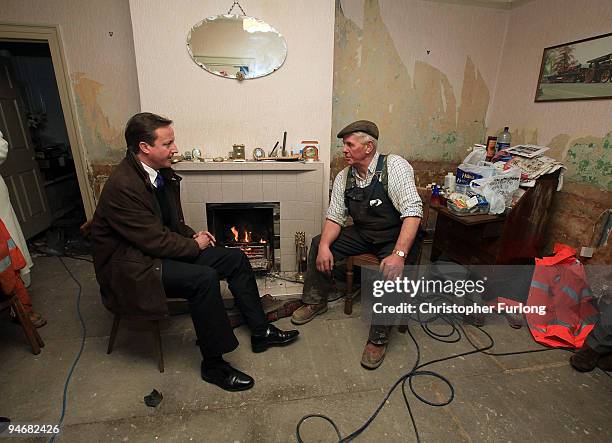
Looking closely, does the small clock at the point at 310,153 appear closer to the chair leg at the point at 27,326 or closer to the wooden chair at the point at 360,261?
the wooden chair at the point at 360,261

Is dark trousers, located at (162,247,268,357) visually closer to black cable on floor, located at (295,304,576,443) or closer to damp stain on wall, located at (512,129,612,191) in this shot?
black cable on floor, located at (295,304,576,443)

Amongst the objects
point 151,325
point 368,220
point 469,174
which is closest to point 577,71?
point 469,174

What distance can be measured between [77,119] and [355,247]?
8.59ft

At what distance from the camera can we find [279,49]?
2.32m

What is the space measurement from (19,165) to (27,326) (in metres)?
2.31

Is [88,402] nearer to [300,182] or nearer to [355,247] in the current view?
[355,247]

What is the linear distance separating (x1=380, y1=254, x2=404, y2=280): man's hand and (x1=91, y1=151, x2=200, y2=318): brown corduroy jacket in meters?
1.11

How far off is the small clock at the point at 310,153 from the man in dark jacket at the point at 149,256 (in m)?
1.12

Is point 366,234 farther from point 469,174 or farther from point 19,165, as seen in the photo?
point 19,165

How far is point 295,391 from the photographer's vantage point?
61.7 inches

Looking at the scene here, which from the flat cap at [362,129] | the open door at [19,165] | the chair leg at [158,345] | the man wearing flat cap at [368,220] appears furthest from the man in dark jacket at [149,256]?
the open door at [19,165]

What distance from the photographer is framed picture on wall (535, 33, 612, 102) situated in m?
2.09

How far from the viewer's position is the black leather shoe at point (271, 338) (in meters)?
1.82

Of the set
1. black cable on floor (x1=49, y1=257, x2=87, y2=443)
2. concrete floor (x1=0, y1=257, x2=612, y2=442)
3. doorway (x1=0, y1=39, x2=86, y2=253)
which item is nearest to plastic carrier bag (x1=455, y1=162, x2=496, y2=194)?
concrete floor (x1=0, y1=257, x2=612, y2=442)
